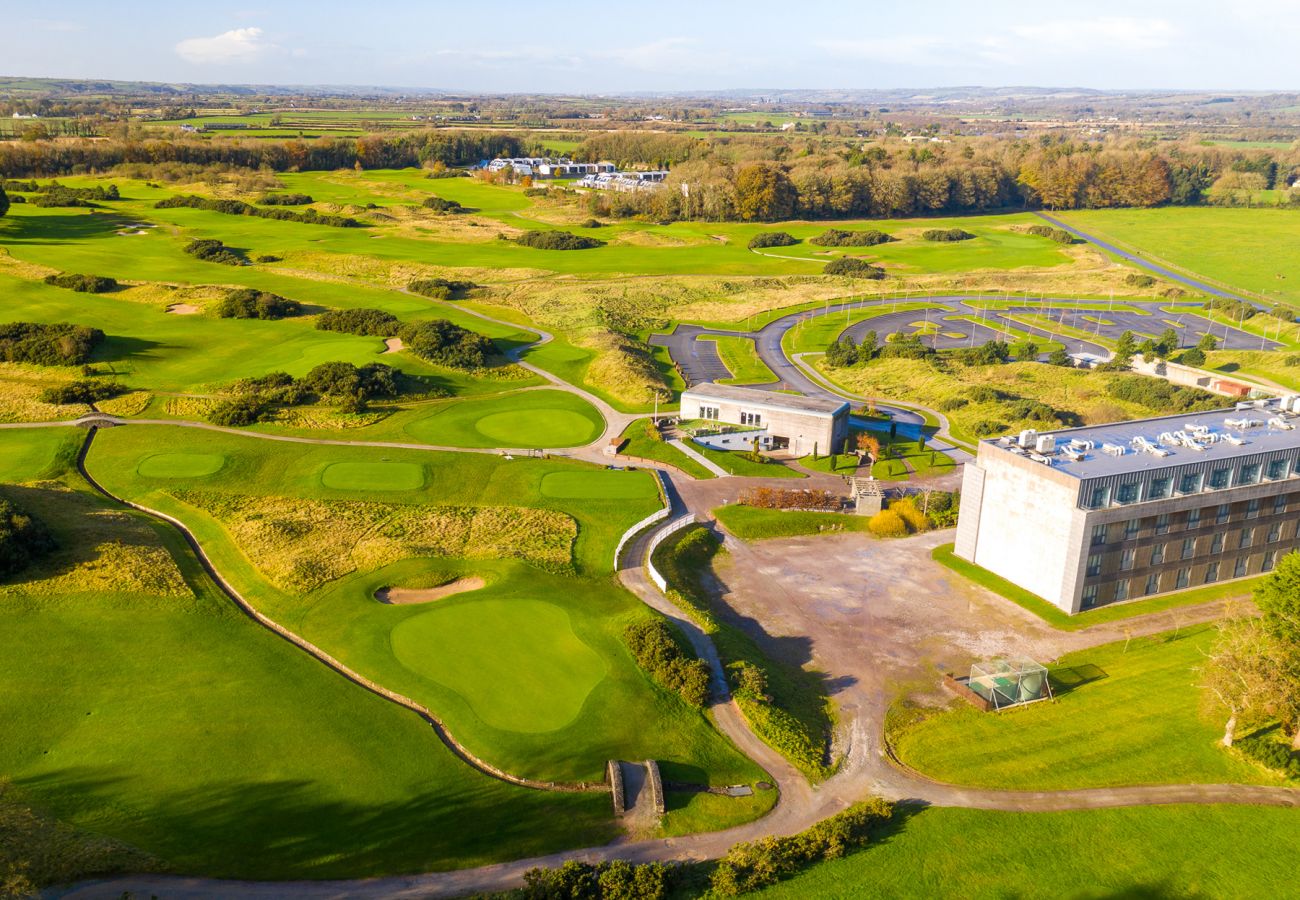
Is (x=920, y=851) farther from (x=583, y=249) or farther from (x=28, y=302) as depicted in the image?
(x=583, y=249)

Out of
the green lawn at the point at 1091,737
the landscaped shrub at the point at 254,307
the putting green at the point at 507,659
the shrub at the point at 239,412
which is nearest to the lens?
the green lawn at the point at 1091,737

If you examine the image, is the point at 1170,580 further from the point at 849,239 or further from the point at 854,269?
the point at 849,239

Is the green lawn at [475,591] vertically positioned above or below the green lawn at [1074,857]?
above

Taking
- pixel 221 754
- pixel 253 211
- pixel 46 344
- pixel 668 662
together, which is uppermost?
pixel 253 211

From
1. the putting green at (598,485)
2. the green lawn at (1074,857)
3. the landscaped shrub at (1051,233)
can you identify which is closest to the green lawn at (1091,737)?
the green lawn at (1074,857)

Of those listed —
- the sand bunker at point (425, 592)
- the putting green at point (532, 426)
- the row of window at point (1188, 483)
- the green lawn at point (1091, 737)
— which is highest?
the row of window at point (1188, 483)

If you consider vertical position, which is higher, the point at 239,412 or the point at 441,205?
the point at 441,205

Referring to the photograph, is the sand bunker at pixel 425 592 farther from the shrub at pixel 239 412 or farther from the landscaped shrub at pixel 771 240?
the landscaped shrub at pixel 771 240

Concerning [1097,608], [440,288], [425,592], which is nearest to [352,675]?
[425,592]

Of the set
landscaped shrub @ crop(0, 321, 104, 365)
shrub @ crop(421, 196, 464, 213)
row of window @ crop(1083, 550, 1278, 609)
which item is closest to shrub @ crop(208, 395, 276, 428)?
landscaped shrub @ crop(0, 321, 104, 365)
